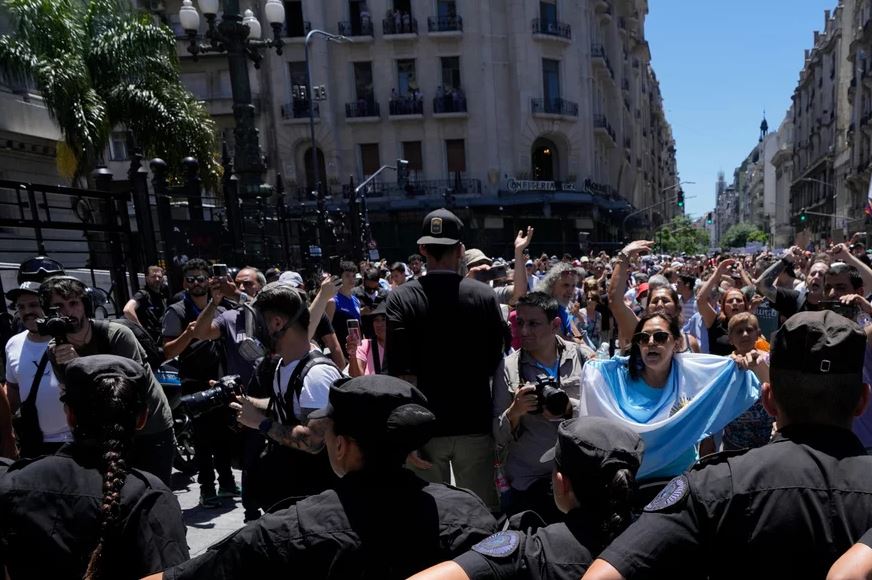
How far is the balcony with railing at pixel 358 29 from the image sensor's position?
105 feet

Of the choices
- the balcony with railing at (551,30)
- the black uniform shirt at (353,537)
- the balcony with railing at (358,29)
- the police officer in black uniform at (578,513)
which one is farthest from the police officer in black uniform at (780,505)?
the balcony with railing at (551,30)

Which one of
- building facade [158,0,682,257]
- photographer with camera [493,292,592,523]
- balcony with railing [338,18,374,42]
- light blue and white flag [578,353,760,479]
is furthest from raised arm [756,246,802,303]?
balcony with railing [338,18,374,42]

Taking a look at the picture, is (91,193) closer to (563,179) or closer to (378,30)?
(378,30)

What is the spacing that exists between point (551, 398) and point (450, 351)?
2.32ft

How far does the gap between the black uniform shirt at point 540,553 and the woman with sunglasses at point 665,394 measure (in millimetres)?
1308

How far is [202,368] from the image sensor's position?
4992 millimetres

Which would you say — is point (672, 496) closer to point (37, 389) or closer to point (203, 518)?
point (37, 389)

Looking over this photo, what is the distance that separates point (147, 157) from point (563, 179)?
2382 centimetres

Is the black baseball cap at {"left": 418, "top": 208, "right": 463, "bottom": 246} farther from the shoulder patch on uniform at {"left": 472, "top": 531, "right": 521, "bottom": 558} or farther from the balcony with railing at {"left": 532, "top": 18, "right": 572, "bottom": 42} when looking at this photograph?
the balcony with railing at {"left": 532, "top": 18, "right": 572, "bottom": 42}

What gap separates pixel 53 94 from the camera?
13328mm

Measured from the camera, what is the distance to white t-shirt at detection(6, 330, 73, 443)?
311 centimetres

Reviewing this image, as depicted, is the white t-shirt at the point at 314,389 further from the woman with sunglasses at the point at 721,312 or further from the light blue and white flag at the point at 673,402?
the woman with sunglasses at the point at 721,312

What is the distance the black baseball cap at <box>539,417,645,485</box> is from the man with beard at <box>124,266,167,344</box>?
4.63 meters

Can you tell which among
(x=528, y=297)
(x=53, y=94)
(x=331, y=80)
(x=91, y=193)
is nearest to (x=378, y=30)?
(x=331, y=80)
